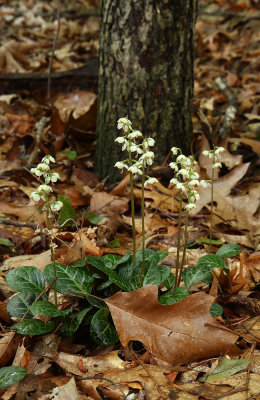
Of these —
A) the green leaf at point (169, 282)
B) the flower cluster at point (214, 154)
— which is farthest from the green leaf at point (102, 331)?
the flower cluster at point (214, 154)

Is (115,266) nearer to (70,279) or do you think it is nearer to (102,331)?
(70,279)

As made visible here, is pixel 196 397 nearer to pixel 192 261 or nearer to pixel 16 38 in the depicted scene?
pixel 192 261

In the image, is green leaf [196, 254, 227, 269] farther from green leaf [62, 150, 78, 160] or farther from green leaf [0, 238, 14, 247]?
green leaf [62, 150, 78, 160]

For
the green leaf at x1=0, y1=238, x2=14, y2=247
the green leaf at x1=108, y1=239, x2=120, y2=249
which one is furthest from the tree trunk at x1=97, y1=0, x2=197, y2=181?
the green leaf at x1=0, y1=238, x2=14, y2=247

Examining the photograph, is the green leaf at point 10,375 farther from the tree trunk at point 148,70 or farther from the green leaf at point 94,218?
the tree trunk at point 148,70

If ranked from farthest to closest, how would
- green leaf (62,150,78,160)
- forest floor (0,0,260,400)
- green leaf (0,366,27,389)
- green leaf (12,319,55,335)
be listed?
1. green leaf (62,150,78,160)
2. green leaf (12,319,55,335)
3. forest floor (0,0,260,400)
4. green leaf (0,366,27,389)

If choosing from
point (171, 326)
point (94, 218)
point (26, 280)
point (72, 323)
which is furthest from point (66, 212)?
point (171, 326)

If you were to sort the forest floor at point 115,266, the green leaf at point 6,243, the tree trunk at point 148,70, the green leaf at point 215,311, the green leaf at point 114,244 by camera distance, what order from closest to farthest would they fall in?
1. the forest floor at point 115,266
2. the green leaf at point 215,311
3. the green leaf at point 114,244
4. the green leaf at point 6,243
5. the tree trunk at point 148,70

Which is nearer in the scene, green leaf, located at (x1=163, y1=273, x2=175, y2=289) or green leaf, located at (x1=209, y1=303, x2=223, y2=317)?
green leaf, located at (x1=209, y1=303, x2=223, y2=317)
